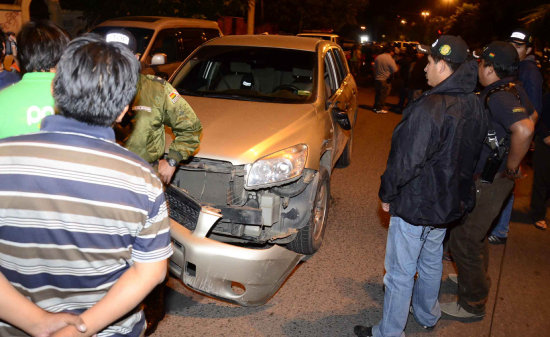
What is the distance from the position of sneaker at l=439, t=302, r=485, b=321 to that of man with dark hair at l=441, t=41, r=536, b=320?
0.07 m

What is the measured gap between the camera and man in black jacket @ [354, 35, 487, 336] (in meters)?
2.65

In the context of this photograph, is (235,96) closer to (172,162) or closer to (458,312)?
(172,162)

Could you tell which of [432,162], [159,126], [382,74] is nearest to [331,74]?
[159,126]

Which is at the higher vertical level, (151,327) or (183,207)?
(183,207)

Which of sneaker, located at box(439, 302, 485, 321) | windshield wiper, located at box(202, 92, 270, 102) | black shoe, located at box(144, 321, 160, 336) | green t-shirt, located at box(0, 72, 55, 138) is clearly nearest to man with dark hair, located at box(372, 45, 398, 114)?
windshield wiper, located at box(202, 92, 270, 102)

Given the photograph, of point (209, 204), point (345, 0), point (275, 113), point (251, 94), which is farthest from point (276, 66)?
point (345, 0)

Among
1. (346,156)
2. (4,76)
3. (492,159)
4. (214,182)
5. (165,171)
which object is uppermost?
(4,76)

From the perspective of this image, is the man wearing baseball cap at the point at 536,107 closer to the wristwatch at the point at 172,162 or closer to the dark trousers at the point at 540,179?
the dark trousers at the point at 540,179

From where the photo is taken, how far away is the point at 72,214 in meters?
1.34

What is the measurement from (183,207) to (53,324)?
1843mm

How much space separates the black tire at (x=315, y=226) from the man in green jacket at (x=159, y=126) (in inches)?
47.5

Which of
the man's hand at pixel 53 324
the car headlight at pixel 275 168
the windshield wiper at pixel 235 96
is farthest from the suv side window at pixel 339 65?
the man's hand at pixel 53 324

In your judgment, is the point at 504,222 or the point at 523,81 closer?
the point at 523,81

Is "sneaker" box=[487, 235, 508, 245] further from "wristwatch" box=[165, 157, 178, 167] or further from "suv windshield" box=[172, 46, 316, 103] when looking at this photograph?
"wristwatch" box=[165, 157, 178, 167]
